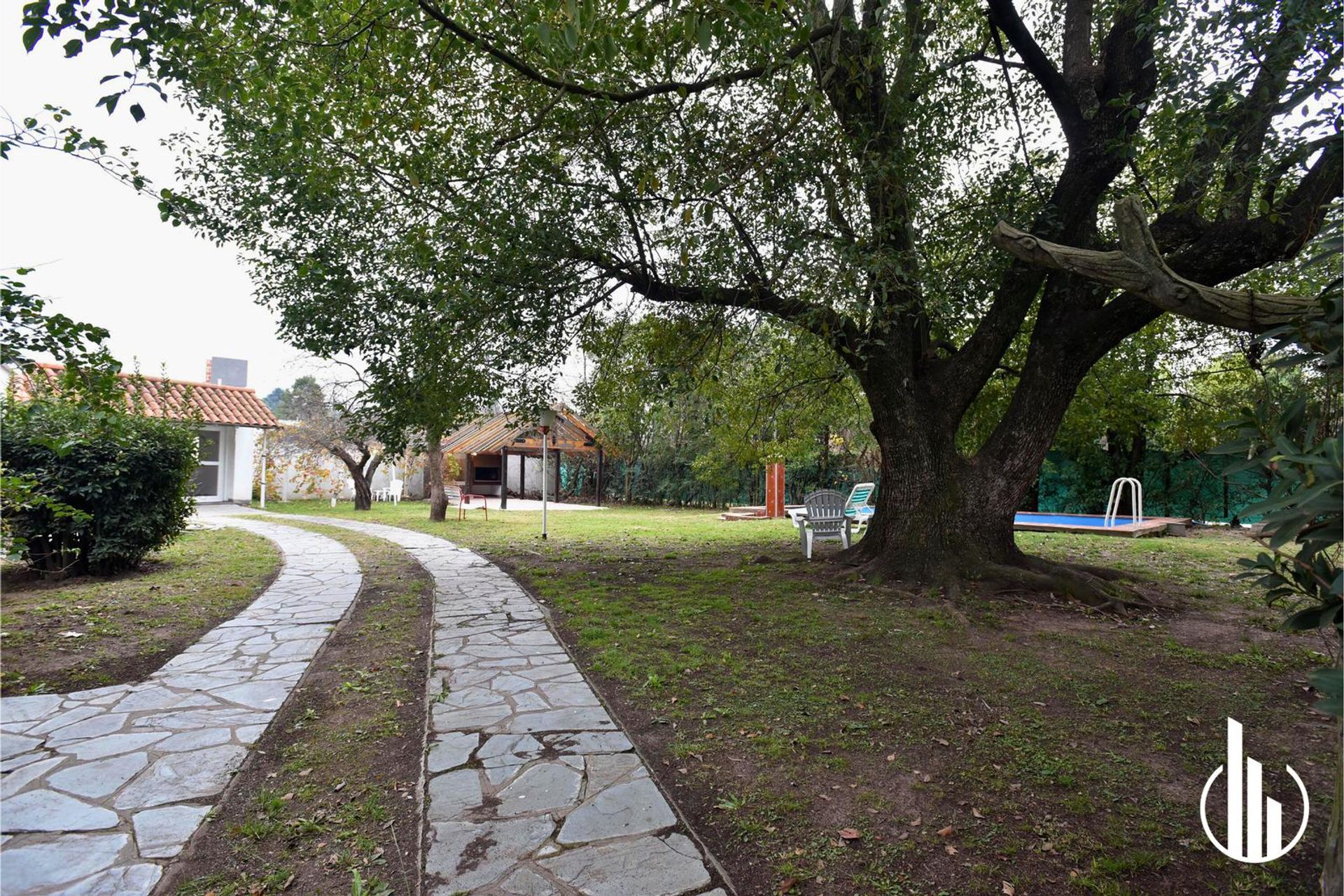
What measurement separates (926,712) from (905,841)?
141 cm

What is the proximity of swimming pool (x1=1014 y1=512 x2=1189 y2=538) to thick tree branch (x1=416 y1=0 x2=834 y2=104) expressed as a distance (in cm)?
1039

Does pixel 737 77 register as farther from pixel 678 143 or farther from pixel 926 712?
pixel 926 712

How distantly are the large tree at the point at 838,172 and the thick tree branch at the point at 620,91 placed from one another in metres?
0.03

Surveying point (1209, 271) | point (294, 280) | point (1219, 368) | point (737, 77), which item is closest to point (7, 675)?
point (294, 280)

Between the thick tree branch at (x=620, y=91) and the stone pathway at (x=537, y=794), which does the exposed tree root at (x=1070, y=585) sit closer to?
the stone pathway at (x=537, y=794)

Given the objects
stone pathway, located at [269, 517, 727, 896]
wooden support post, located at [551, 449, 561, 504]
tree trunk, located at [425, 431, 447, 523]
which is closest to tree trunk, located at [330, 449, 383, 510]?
tree trunk, located at [425, 431, 447, 523]

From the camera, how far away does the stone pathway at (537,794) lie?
2371 mm

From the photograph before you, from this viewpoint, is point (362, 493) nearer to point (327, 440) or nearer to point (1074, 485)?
point (327, 440)

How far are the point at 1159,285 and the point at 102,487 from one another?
31.7 feet

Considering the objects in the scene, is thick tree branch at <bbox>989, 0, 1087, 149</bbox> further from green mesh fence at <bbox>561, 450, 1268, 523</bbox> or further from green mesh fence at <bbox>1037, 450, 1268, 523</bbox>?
green mesh fence at <bbox>1037, 450, 1268, 523</bbox>

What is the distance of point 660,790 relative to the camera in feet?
9.84

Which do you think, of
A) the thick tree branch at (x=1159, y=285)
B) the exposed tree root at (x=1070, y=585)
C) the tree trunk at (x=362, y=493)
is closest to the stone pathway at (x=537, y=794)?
the thick tree branch at (x=1159, y=285)

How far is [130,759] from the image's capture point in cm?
332

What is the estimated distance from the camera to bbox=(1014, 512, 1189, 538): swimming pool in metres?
13.6
